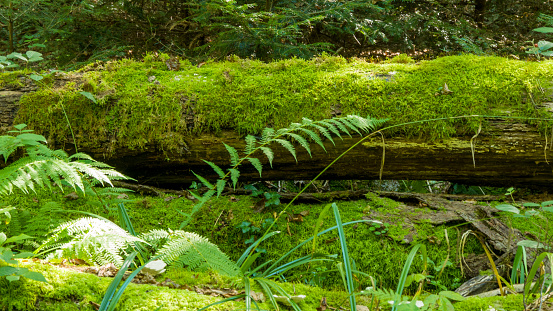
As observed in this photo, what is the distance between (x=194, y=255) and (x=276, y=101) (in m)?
1.93

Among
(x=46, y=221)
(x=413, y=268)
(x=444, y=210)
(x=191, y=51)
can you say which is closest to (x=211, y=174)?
(x=46, y=221)

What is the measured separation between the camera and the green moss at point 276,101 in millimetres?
3223

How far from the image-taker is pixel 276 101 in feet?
10.9

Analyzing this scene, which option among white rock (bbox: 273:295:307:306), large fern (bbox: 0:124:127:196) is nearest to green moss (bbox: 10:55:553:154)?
large fern (bbox: 0:124:127:196)

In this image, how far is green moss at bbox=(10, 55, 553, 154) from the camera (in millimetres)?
3223

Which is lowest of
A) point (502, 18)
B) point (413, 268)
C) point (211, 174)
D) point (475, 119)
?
point (413, 268)

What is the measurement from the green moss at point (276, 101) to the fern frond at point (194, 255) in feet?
5.29

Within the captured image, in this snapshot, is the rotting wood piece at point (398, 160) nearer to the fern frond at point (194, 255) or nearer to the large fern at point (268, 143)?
the large fern at point (268, 143)

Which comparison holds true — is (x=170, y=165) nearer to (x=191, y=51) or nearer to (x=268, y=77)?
(x=268, y=77)

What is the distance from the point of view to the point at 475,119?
3158 mm

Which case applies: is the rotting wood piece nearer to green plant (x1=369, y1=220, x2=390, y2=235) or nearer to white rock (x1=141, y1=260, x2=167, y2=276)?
green plant (x1=369, y1=220, x2=390, y2=235)

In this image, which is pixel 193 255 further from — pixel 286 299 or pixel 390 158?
pixel 390 158

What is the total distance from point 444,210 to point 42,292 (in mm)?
3403

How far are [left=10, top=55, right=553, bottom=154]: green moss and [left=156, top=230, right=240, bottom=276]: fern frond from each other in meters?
1.61
